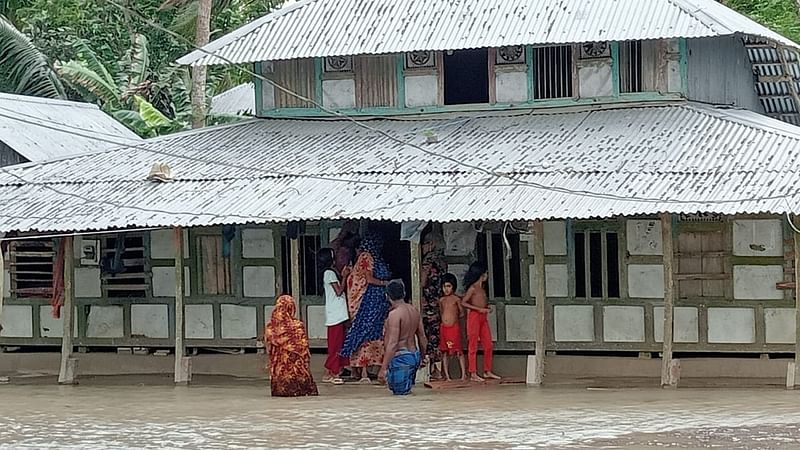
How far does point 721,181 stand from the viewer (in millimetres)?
15156

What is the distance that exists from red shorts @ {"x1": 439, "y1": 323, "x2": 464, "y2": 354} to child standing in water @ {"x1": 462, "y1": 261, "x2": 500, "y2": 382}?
0.13m

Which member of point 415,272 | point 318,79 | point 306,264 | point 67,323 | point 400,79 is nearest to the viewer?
point 415,272

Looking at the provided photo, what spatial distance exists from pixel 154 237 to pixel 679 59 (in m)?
6.81

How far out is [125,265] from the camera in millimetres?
18578

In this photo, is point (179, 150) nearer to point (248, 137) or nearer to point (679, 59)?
point (248, 137)

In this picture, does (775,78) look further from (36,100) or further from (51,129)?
(36,100)

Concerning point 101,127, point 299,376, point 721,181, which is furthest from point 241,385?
point 101,127

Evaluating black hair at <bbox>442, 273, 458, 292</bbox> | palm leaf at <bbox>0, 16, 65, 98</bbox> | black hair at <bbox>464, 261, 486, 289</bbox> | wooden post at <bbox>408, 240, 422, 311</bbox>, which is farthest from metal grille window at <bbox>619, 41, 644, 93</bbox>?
palm leaf at <bbox>0, 16, 65, 98</bbox>

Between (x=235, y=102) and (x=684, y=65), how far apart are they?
37.3ft

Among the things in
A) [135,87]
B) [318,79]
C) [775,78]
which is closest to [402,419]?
[318,79]

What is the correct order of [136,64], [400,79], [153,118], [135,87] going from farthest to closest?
[136,64], [135,87], [153,118], [400,79]

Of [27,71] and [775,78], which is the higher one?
[27,71]

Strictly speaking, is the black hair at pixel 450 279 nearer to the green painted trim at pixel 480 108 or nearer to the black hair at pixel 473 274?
the black hair at pixel 473 274

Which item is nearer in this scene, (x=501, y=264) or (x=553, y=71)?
(x=501, y=264)
